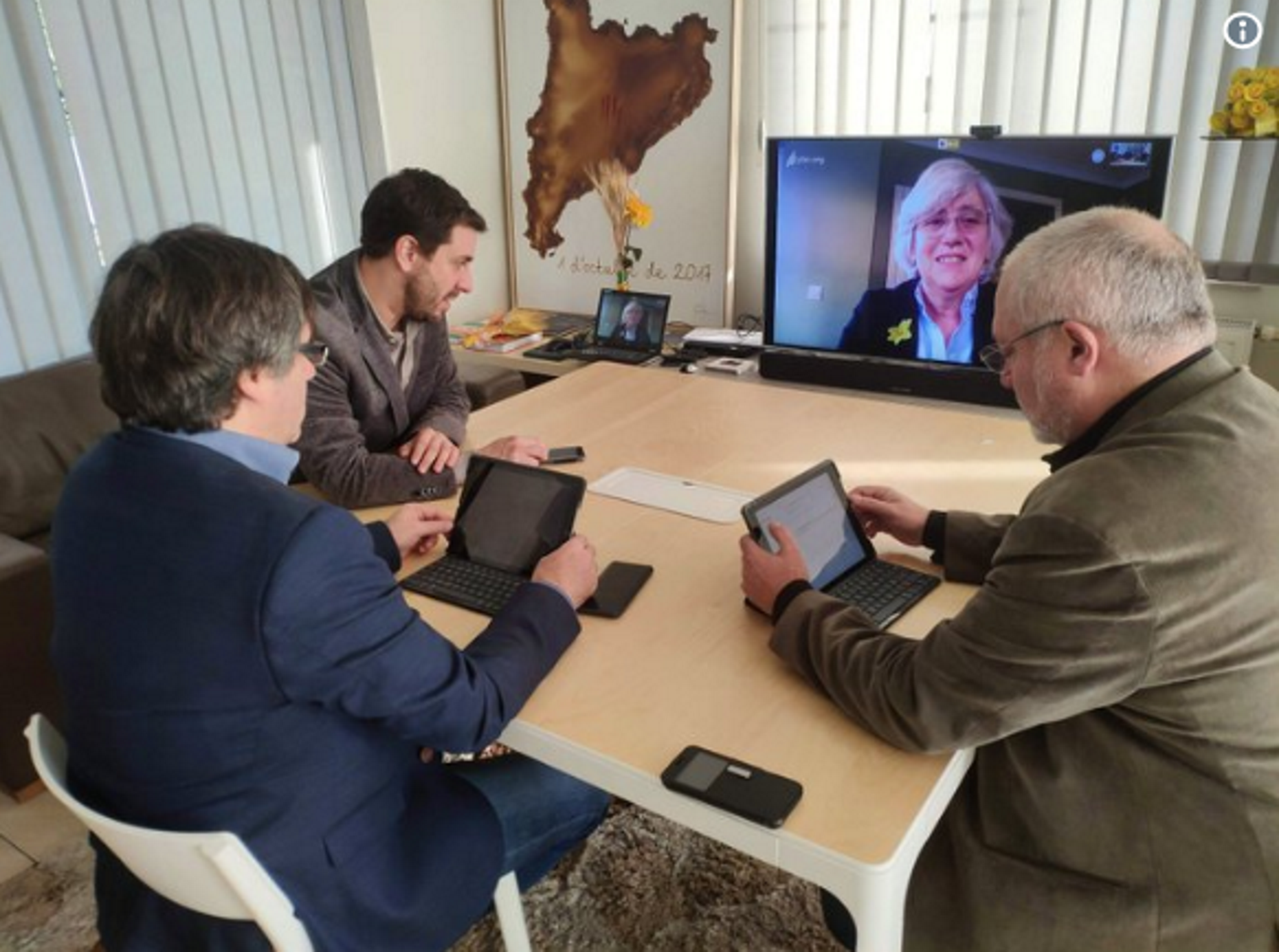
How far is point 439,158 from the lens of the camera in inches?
144

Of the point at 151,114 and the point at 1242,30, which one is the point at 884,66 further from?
the point at 151,114

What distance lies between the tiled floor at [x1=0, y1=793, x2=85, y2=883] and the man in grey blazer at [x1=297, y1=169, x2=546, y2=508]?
3.34ft

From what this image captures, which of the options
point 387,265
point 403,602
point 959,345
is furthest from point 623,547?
point 959,345

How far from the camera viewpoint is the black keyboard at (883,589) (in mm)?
1276

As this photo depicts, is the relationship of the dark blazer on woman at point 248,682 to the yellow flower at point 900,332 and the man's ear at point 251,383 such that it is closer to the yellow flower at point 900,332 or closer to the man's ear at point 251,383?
the man's ear at point 251,383

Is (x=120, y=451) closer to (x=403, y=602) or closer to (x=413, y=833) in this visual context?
(x=403, y=602)

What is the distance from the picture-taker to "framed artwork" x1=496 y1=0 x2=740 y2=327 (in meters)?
3.27

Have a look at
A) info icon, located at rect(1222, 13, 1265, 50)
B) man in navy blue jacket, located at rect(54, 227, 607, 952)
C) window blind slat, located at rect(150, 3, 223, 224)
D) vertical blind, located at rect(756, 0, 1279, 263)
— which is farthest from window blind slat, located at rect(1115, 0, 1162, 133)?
window blind slat, located at rect(150, 3, 223, 224)

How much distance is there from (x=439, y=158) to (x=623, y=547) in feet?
8.78

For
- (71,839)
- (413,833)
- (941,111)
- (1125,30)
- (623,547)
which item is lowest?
(71,839)

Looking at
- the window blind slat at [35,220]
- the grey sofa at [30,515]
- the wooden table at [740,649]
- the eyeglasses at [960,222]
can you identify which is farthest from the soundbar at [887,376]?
the window blind slat at [35,220]

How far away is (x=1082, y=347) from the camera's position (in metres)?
1.02

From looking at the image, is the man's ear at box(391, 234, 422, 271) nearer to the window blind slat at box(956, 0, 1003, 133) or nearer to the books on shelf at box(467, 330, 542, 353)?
the books on shelf at box(467, 330, 542, 353)

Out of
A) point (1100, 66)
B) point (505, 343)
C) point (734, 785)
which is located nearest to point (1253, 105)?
point (1100, 66)
